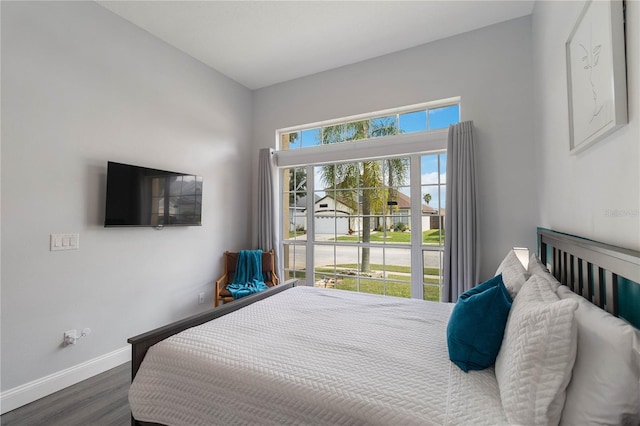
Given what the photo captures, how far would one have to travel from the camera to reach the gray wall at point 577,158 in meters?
1.02

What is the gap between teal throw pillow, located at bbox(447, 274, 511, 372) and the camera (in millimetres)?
1196

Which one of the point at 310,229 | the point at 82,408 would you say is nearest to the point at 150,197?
the point at 82,408

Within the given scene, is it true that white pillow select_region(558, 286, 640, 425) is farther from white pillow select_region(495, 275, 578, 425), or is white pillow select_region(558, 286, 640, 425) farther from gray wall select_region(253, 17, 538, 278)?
gray wall select_region(253, 17, 538, 278)

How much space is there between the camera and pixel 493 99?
9.27 ft

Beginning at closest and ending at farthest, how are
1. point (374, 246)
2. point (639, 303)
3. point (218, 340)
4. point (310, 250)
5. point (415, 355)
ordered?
point (639, 303), point (415, 355), point (218, 340), point (374, 246), point (310, 250)

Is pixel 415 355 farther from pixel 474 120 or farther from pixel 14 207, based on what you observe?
pixel 14 207

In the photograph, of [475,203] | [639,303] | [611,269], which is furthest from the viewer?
[475,203]

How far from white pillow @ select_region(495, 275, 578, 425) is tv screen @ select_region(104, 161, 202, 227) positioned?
2.90 m

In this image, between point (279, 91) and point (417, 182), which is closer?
point (417, 182)

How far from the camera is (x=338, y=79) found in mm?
3592

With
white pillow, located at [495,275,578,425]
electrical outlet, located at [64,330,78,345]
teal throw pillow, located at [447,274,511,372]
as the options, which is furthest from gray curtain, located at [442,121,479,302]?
electrical outlet, located at [64,330,78,345]

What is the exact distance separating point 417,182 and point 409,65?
1278 mm

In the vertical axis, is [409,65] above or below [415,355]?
above


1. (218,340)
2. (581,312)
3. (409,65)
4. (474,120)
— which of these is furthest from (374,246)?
(581,312)
